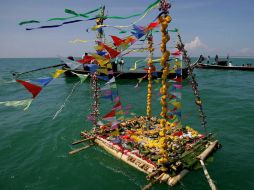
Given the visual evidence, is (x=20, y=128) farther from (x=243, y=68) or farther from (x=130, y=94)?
(x=243, y=68)

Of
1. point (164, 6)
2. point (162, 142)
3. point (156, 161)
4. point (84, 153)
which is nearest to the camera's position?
point (164, 6)

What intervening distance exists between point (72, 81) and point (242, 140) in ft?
125

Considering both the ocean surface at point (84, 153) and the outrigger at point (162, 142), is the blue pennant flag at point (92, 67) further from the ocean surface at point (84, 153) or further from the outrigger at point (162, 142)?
the ocean surface at point (84, 153)

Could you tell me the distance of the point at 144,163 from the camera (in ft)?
38.6

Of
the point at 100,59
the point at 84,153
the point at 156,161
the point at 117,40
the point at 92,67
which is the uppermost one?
the point at 117,40

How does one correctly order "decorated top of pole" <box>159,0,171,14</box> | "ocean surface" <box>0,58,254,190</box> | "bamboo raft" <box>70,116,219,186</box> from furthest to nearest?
1. "ocean surface" <box>0,58,254,190</box>
2. "bamboo raft" <box>70,116,219,186</box>
3. "decorated top of pole" <box>159,0,171,14</box>

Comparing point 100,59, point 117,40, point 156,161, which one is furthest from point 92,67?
point 156,161

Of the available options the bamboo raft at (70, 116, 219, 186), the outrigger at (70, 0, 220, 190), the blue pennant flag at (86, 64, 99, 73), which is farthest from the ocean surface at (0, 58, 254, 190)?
the blue pennant flag at (86, 64, 99, 73)

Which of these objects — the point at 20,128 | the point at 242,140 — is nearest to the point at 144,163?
the point at 242,140

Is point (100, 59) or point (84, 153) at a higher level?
point (100, 59)

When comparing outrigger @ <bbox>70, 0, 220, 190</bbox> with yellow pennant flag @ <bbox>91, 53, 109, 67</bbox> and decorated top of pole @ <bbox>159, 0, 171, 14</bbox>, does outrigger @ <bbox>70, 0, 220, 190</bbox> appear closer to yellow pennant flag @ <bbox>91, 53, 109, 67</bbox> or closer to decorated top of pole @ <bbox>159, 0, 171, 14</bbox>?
decorated top of pole @ <bbox>159, 0, 171, 14</bbox>

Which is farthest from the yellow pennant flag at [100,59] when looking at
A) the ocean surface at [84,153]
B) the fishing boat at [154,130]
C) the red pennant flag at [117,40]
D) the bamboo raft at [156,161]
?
the ocean surface at [84,153]

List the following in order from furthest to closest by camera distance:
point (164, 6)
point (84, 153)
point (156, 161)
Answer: point (84, 153), point (156, 161), point (164, 6)

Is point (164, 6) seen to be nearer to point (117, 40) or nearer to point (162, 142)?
point (117, 40)
